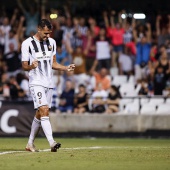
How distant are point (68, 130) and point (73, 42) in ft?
18.4

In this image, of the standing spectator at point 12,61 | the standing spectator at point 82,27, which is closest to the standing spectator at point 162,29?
the standing spectator at point 82,27

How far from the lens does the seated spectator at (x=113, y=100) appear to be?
73.4 ft

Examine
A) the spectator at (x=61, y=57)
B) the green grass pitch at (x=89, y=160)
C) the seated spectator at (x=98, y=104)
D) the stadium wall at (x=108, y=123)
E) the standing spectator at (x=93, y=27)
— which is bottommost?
the green grass pitch at (x=89, y=160)

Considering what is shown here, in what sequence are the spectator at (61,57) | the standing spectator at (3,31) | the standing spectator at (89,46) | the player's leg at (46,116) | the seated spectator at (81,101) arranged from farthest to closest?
the standing spectator at (3,31), the standing spectator at (89,46), the spectator at (61,57), the seated spectator at (81,101), the player's leg at (46,116)

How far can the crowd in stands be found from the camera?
24.0m

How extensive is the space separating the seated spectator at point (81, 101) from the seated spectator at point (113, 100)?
2.31 feet

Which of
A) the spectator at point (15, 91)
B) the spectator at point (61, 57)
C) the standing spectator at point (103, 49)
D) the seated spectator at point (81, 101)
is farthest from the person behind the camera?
the spectator at point (61, 57)

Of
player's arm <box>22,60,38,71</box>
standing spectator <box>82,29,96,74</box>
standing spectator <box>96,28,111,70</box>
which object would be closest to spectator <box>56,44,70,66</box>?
standing spectator <box>82,29,96,74</box>

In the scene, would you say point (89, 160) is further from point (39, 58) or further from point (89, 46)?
point (89, 46)

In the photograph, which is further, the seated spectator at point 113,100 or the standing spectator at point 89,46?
the standing spectator at point 89,46

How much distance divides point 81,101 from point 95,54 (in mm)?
4207

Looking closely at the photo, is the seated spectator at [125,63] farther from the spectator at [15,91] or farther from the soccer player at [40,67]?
the soccer player at [40,67]

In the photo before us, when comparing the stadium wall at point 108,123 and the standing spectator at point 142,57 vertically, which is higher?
the standing spectator at point 142,57

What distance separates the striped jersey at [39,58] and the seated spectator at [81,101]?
8.31 metres
